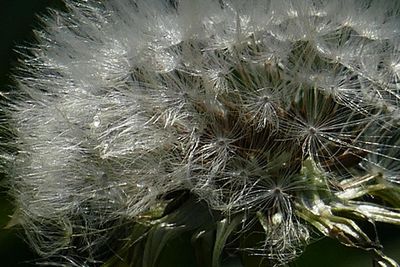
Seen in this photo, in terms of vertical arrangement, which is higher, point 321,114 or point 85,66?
point 85,66

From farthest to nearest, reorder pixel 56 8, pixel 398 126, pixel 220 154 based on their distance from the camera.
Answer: pixel 56 8 → pixel 398 126 → pixel 220 154

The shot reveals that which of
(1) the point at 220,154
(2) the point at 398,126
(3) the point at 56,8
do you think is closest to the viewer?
(1) the point at 220,154

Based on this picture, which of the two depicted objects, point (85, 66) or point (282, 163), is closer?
point (282, 163)

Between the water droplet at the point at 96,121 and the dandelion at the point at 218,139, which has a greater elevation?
the water droplet at the point at 96,121

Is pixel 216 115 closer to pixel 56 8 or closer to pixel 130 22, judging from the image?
pixel 130 22

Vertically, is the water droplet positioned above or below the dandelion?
above

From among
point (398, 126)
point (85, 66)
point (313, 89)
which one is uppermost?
point (85, 66)

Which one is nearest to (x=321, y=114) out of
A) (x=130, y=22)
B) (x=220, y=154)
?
(x=220, y=154)

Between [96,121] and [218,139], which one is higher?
[96,121]
